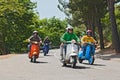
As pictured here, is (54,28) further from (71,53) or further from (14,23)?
(71,53)

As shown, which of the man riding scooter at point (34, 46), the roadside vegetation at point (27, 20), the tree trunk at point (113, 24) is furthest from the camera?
the roadside vegetation at point (27, 20)

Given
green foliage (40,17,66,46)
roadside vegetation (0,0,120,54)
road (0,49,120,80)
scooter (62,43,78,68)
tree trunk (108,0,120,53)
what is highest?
green foliage (40,17,66,46)

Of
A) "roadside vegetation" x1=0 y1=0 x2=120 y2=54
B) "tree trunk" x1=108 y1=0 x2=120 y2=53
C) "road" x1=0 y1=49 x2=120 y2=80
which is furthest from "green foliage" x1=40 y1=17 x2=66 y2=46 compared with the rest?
"road" x1=0 y1=49 x2=120 y2=80

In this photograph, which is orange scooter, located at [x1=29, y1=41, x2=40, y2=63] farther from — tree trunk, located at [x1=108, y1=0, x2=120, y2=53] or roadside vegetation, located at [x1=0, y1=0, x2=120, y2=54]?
roadside vegetation, located at [x1=0, y1=0, x2=120, y2=54]

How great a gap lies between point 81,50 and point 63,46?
12.1 ft

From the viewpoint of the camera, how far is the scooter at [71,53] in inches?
787

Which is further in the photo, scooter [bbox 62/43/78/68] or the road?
scooter [bbox 62/43/78/68]

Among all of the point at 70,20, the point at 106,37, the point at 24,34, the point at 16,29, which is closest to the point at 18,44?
the point at 24,34

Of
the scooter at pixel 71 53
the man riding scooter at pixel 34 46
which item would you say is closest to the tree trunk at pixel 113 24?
the man riding scooter at pixel 34 46

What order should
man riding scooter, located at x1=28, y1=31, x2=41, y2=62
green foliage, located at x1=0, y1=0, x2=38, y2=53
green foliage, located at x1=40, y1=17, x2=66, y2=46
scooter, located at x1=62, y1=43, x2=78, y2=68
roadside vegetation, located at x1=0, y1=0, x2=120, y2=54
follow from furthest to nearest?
1. green foliage, located at x1=40, y1=17, x2=66, y2=46
2. green foliage, located at x1=0, y1=0, x2=38, y2=53
3. roadside vegetation, located at x1=0, y1=0, x2=120, y2=54
4. man riding scooter, located at x1=28, y1=31, x2=41, y2=62
5. scooter, located at x1=62, y1=43, x2=78, y2=68

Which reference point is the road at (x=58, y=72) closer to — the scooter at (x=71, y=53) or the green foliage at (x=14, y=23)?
the scooter at (x=71, y=53)

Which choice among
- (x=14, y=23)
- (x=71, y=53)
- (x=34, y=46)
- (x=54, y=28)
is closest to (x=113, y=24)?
(x=34, y=46)

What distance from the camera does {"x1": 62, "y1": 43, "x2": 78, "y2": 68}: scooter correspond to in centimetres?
1998

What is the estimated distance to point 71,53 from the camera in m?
20.1
